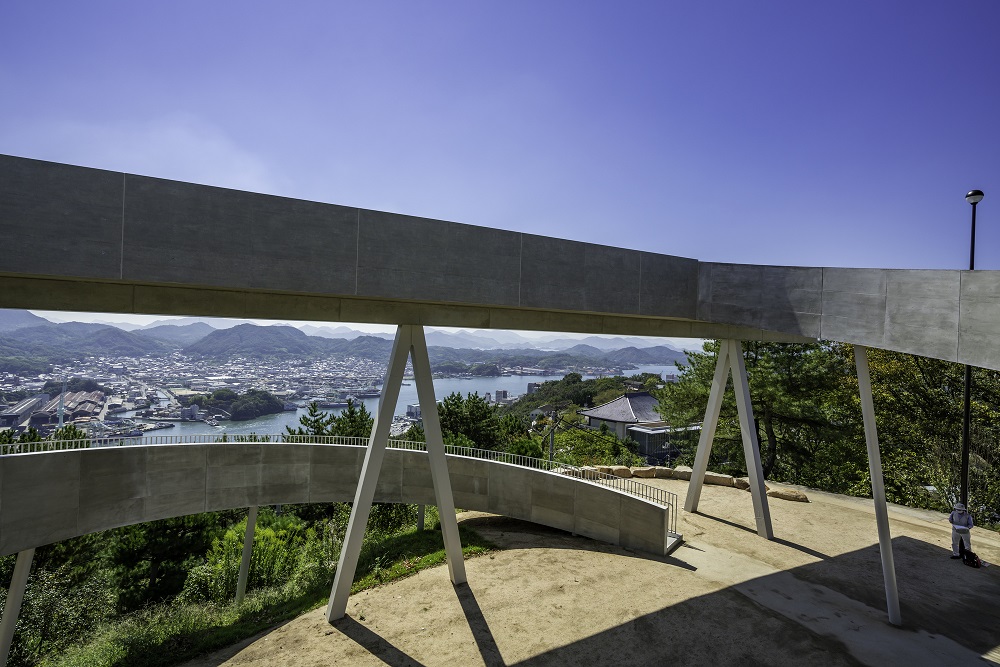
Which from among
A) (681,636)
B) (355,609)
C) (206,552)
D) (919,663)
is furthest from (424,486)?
(206,552)

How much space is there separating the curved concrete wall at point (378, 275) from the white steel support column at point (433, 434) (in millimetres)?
698

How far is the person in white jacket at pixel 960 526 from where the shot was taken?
459 inches

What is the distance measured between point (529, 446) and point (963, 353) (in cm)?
2293

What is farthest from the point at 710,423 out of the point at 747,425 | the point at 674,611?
the point at 674,611

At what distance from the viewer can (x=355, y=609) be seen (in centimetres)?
996

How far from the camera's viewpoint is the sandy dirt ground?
819 cm

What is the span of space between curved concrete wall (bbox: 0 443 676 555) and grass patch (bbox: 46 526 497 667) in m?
2.00

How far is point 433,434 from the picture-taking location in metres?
10.1

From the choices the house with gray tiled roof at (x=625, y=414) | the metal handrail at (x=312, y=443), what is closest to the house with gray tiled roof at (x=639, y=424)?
the house with gray tiled roof at (x=625, y=414)

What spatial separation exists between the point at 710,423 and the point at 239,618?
1404cm

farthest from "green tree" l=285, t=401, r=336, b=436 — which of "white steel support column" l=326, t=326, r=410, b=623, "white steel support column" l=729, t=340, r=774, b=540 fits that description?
"white steel support column" l=729, t=340, r=774, b=540

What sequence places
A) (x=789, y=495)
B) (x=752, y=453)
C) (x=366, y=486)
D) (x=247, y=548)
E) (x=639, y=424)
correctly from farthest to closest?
(x=639, y=424), (x=789, y=495), (x=247, y=548), (x=752, y=453), (x=366, y=486)

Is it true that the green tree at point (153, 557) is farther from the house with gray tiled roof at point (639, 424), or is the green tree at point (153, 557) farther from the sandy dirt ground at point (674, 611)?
the house with gray tiled roof at point (639, 424)

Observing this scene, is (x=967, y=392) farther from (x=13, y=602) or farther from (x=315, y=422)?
(x=315, y=422)
